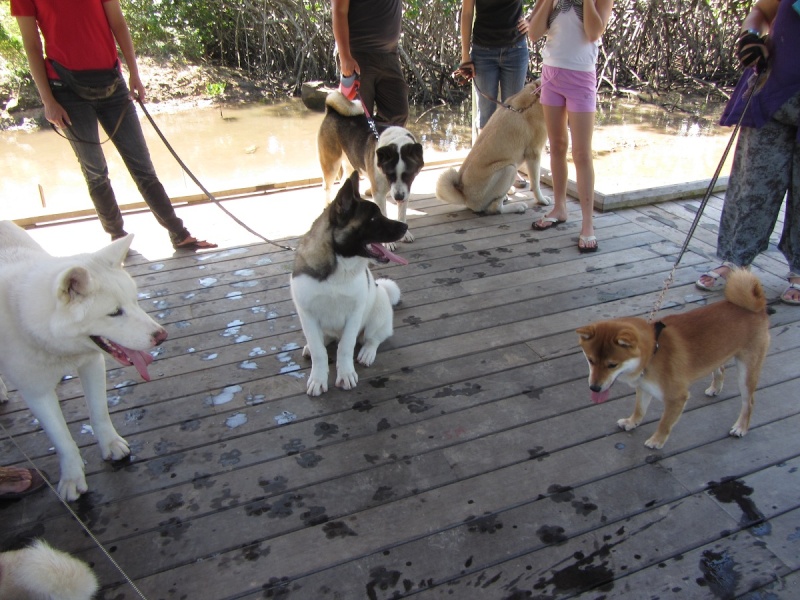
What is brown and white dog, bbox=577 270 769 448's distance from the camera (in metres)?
2.16

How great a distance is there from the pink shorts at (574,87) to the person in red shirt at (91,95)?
306 centimetres

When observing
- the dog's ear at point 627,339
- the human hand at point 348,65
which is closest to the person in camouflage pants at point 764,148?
the dog's ear at point 627,339

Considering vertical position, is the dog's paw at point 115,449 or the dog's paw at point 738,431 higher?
the dog's paw at point 115,449

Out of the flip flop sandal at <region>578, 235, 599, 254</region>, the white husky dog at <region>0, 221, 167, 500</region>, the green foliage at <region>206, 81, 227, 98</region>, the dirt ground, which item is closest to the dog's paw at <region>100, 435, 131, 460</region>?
the white husky dog at <region>0, 221, 167, 500</region>

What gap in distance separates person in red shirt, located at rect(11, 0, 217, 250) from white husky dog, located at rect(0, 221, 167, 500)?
201cm

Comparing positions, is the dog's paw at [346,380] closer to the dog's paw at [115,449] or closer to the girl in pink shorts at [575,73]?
the dog's paw at [115,449]

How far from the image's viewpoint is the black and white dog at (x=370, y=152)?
4.20m

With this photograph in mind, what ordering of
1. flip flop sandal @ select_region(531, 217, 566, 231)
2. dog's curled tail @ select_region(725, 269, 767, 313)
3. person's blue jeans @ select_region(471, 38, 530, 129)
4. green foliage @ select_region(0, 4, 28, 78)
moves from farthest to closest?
green foliage @ select_region(0, 4, 28, 78), person's blue jeans @ select_region(471, 38, 530, 129), flip flop sandal @ select_region(531, 217, 566, 231), dog's curled tail @ select_region(725, 269, 767, 313)

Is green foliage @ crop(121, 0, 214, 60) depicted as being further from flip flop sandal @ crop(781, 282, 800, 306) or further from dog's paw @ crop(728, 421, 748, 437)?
dog's paw @ crop(728, 421, 748, 437)

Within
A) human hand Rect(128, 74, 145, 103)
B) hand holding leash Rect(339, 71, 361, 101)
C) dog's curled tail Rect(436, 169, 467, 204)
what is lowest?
dog's curled tail Rect(436, 169, 467, 204)

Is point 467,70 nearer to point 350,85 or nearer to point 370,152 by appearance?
point 350,85

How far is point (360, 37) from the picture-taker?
442cm

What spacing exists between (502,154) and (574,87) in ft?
3.16

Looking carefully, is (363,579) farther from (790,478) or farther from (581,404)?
(790,478)
